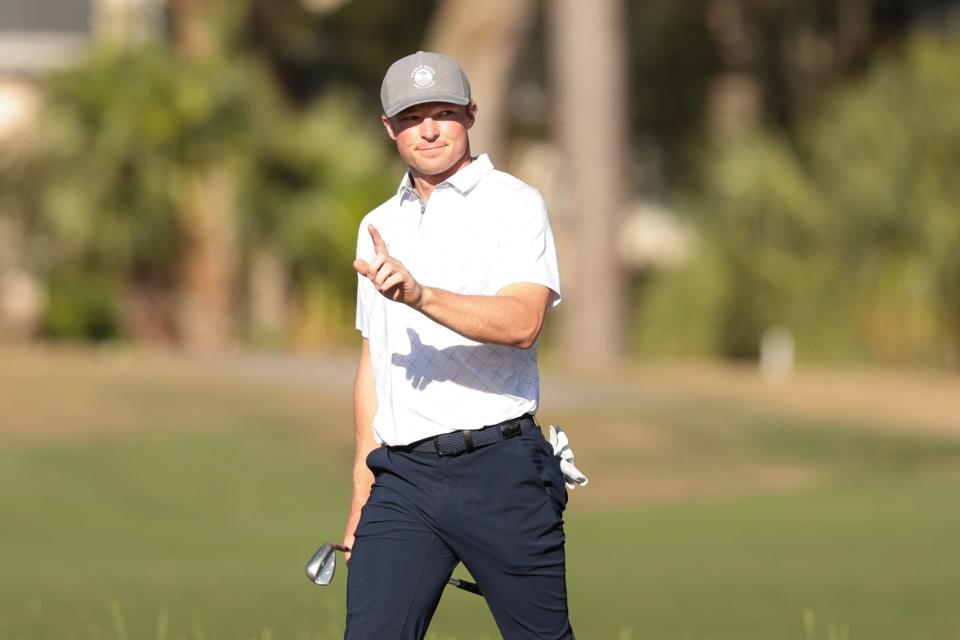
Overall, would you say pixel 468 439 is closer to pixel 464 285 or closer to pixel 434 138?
pixel 464 285

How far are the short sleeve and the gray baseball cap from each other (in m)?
0.31


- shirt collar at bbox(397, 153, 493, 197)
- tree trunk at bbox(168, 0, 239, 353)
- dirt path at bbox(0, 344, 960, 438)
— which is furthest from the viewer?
tree trunk at bbox(168, 0, 239, 353)

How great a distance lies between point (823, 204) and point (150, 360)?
9.76m

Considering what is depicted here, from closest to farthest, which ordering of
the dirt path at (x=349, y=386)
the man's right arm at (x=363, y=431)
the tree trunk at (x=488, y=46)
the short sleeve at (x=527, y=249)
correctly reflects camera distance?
the short sleeve at (x=527, y=249) < the man's right arm at (x=363, y=431) < the dirt path at (x=349, y=386) < the tree trunk at (x=488, y=46)

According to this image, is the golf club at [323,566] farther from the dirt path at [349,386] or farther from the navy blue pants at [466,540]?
the dirt path at [349,386]

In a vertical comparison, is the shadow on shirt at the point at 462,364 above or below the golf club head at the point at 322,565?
above

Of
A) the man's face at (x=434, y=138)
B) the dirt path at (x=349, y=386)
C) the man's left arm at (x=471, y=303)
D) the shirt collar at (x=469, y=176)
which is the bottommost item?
the dirt path at (x=349, y=386)

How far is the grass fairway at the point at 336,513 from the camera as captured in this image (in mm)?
10508

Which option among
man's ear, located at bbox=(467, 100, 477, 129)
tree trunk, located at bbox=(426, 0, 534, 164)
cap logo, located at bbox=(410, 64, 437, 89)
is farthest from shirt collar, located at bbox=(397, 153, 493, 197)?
tree trunk, located at bbox=(426, 0, 534, 164)

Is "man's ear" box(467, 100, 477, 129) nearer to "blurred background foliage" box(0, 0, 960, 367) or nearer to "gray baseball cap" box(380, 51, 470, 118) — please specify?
"gray baseball cap" box(380, 51, 470, 118)

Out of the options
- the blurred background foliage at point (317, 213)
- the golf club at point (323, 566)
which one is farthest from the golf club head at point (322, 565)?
the blurred background foliage at point (317, 213)

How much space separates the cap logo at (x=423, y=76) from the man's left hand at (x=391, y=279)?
2.03 ft

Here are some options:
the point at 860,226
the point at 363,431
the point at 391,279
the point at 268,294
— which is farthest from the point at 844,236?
the point at 391,279

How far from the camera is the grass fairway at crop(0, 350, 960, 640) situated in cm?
1051
